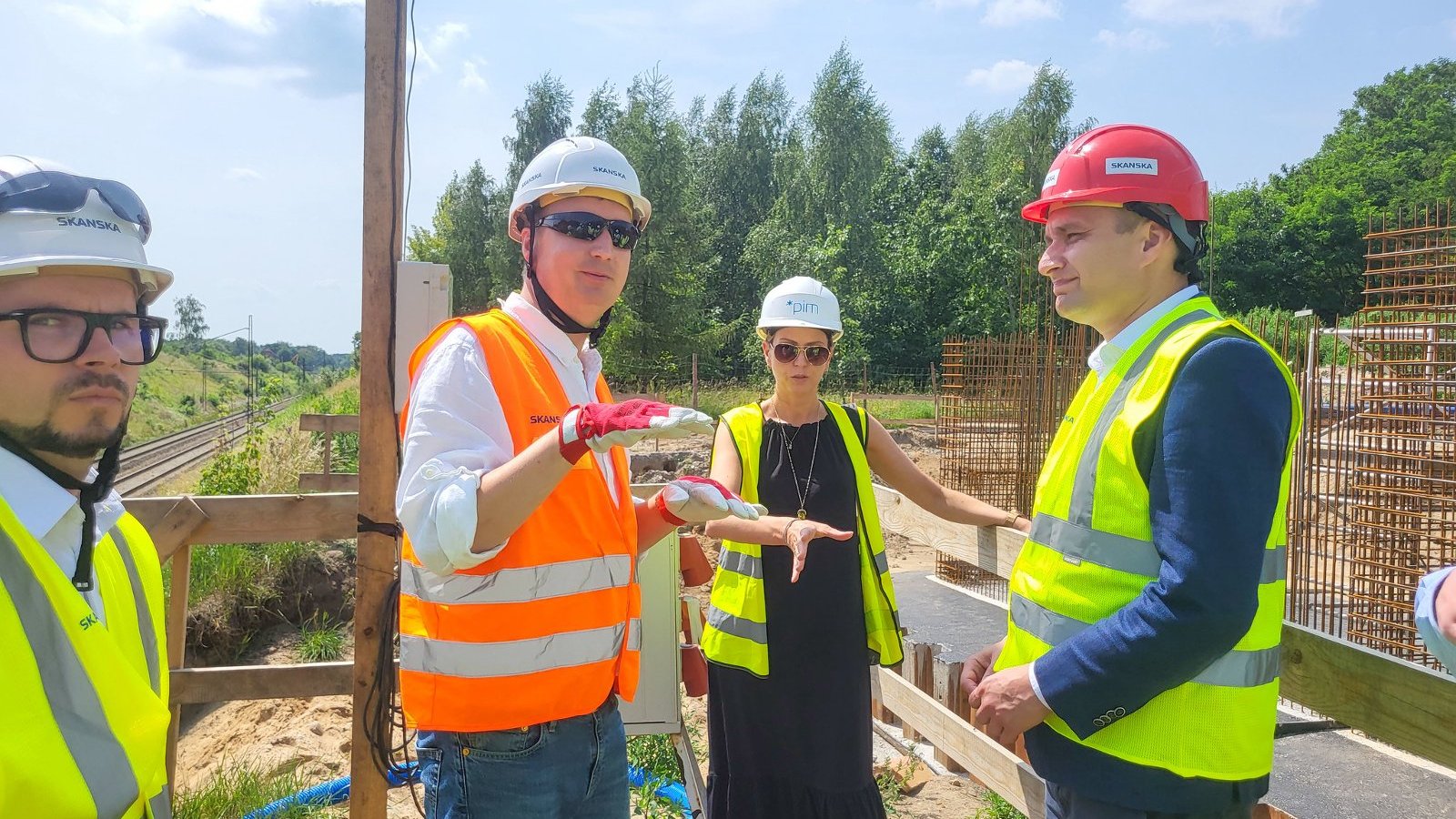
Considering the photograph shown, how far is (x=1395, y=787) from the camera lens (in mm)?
4621

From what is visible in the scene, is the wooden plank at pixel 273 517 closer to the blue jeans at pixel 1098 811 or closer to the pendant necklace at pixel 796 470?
the pendant necklace at pixel 796 470

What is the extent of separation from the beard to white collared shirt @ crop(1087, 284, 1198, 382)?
1.82 metres

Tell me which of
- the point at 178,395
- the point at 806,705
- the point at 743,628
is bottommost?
the point at 178,395

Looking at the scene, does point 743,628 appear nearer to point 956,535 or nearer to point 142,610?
point 956,535


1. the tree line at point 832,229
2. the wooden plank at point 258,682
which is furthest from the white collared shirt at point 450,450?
the tree line at point 832,229

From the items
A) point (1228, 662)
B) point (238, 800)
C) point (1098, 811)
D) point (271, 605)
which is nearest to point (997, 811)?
point (1098, 811)

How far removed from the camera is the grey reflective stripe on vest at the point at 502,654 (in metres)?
1.86

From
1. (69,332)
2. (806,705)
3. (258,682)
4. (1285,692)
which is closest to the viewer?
(69,332)

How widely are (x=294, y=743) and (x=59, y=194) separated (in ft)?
17.5

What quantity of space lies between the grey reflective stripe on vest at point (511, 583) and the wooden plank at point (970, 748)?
145cm

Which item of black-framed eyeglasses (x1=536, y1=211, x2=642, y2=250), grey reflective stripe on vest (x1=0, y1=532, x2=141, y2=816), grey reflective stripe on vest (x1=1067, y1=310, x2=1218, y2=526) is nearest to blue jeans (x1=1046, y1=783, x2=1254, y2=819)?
grey reflective stripe on vest (x1=1067, y1=310, x2=1218, y2=526)

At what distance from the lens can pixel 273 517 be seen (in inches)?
152

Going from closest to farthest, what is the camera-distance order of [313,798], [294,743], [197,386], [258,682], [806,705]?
1. [806,705]
2. [258,682]
3. [313,798]
4. [294,743]
5. [197,386]

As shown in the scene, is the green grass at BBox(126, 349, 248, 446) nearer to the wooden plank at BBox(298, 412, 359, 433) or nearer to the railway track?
the railway track
